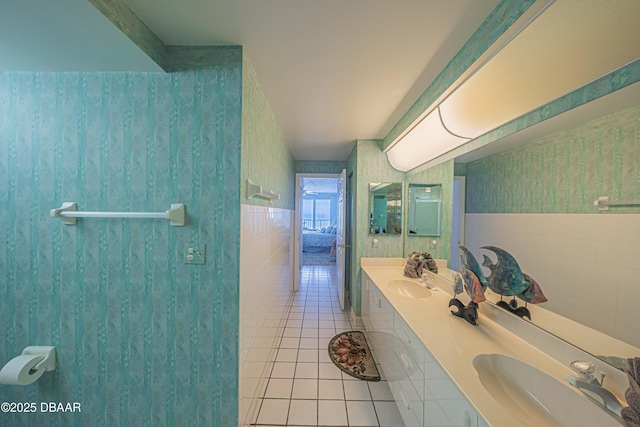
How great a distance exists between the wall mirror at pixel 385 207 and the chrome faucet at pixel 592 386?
6.24 ft

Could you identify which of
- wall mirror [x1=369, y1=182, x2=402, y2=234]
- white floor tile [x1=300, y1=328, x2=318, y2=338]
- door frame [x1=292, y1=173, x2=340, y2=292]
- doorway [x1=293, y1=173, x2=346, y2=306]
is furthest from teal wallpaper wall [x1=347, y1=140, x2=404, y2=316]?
door frame [x1=292, y1=173, x2=340, y2=292]

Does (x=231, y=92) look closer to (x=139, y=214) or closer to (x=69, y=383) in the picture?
(x=139, y=214)

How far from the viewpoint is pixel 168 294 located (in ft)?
4.20

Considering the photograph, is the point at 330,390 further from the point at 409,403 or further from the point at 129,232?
the point at 129,232

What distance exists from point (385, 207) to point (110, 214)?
242cm

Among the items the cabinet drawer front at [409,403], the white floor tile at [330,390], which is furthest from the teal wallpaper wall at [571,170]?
the white floor tile at [330,390]

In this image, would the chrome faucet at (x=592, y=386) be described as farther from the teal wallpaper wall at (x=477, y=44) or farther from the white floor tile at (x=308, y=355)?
the white floor tile at (x=308, y=355)

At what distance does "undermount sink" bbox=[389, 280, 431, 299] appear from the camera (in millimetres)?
1915

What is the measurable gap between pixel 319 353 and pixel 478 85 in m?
2.47

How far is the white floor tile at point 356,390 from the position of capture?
1765 mm

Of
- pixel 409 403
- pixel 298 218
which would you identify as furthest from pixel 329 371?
pixel 298 218

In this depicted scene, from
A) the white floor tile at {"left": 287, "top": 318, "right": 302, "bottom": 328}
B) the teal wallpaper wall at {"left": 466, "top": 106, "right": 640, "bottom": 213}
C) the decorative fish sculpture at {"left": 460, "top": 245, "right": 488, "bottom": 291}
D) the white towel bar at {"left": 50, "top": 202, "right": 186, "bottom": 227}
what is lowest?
the white floor tile at {"left": 287, "top": 318, "right": 302, "bottom": 328}

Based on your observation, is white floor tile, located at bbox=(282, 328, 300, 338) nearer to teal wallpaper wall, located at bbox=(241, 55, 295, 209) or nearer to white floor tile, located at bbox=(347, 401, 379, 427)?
white floor tile, located at bbox=(347, 401, 379, 427)

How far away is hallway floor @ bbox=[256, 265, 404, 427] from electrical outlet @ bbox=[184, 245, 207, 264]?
4.01 feet
